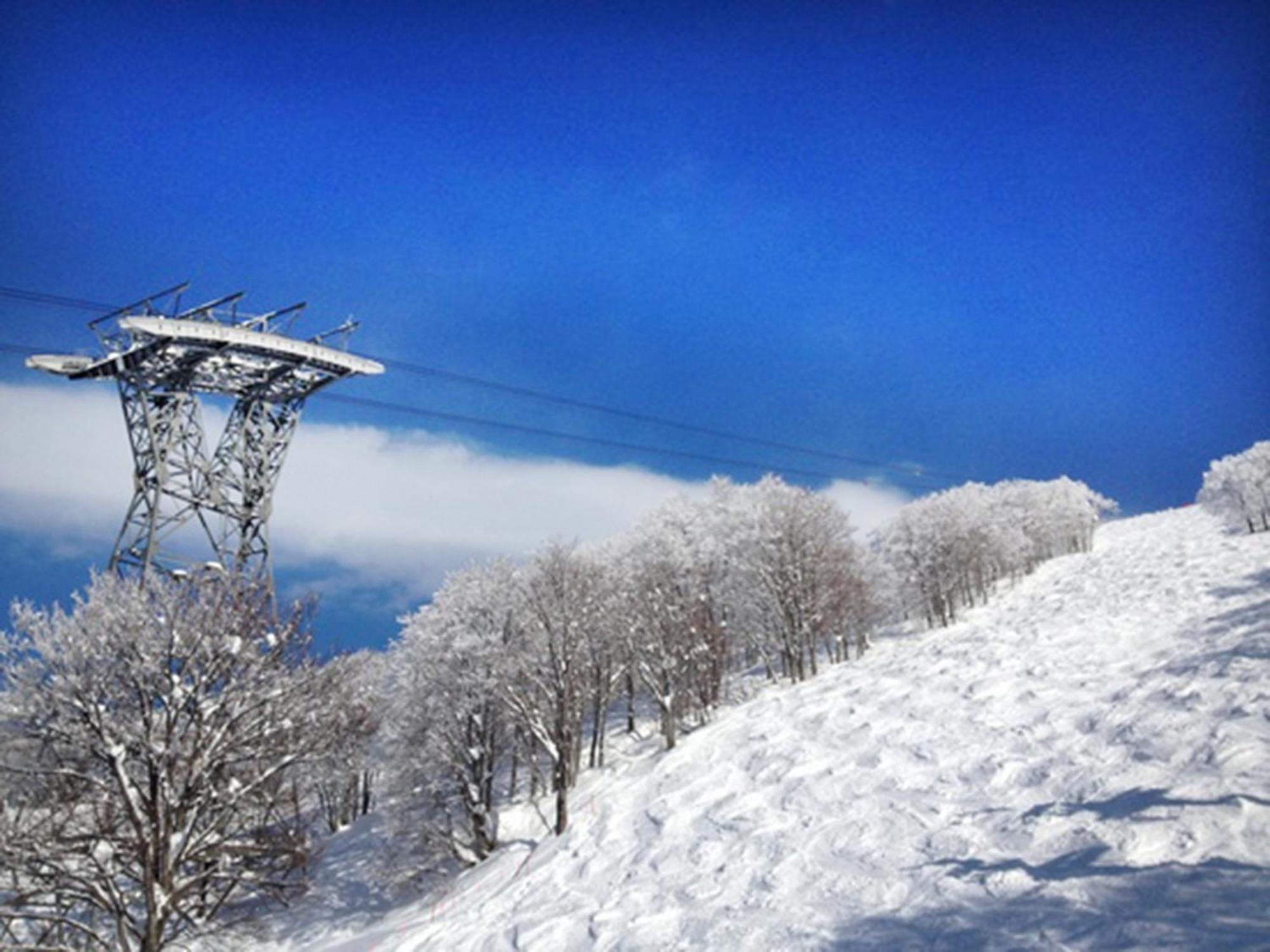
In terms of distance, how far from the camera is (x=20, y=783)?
15312 millimetres

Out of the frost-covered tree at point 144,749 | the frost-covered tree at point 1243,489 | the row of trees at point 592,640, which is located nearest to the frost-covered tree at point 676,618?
the row of trees at point 592,640

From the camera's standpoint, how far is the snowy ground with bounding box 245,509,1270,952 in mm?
7914

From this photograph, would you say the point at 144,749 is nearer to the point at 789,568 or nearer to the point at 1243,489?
the point at 789,568

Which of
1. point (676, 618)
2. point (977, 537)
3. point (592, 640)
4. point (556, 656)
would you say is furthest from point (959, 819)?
point (977, 537)

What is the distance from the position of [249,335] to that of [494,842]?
78.2 ft

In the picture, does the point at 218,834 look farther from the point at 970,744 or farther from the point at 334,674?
the point at 970,744

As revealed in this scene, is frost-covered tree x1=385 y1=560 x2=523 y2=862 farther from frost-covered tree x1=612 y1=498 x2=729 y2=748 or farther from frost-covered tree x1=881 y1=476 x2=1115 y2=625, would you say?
frost-covered tree x1=881 y1=476 x2=1115 y2=625

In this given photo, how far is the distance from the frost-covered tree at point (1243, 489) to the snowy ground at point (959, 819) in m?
76.9

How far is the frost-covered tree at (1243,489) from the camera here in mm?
79625

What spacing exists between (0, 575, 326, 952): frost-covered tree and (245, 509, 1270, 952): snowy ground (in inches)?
229

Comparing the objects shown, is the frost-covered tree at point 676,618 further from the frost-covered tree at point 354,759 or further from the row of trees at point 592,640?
the frost-covered tree at point 354,759

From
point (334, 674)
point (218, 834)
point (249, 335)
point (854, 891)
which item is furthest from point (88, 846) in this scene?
point (249, 335)

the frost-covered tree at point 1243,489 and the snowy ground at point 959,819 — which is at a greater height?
the frost-covered tree at point 1243,489

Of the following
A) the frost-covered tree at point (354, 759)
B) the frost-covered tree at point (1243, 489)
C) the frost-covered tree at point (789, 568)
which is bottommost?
the frost-covered tree at point (354, 759)
